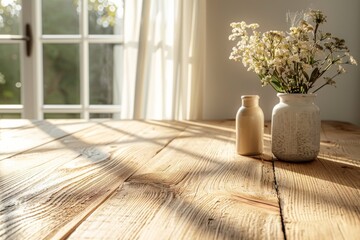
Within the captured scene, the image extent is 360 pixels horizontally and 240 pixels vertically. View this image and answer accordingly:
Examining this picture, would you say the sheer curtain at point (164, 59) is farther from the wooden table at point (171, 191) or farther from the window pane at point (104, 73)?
the wooden table at point (171, 191)

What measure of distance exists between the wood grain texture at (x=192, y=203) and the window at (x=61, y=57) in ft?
6.22

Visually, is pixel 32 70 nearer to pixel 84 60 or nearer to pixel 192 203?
pixel 84 60

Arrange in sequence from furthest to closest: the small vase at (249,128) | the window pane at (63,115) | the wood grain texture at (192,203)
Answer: the window pane at (63,115)
the small vase at (249,128)
the wood grain texture at (192,203)

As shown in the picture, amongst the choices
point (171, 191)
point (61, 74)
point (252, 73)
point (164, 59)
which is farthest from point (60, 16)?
point (171, 191)

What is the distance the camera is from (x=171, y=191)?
887 millimetres

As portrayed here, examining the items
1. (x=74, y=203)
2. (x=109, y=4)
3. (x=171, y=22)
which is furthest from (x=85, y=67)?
(x=74, y=203)

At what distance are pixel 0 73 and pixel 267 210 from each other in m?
Answer: 2.97

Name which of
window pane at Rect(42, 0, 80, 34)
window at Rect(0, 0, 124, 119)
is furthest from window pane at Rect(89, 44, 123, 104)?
window pane at Rect(42, 0, 80, 34)

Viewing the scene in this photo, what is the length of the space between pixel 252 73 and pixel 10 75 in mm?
1760

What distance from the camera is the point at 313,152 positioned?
119 centimetres

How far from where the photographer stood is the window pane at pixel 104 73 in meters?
3.07

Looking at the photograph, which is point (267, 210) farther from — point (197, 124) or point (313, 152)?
point (197, 124)

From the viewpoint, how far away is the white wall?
258 cm

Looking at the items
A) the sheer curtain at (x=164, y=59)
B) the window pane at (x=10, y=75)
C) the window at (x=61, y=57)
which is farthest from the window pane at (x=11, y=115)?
the sheer curtain at (x=164, y=59)
